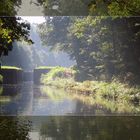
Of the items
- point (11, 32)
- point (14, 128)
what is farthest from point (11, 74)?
point (14, 128)

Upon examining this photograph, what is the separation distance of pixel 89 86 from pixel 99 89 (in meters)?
0.30

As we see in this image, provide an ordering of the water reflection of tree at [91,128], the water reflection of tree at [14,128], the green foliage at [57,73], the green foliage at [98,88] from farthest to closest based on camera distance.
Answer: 1. the green foliage at [98,88]
2. the green foliage at [57,73]
3. the water reflection of tree at [91,128]
4. the water reflection of tree at [14,128]

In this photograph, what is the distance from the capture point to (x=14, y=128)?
21.8 feet

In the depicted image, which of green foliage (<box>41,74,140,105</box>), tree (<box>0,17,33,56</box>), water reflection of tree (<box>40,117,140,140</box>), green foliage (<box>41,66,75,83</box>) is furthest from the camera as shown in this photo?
green foliage (<box>41,74,140,105</box>)

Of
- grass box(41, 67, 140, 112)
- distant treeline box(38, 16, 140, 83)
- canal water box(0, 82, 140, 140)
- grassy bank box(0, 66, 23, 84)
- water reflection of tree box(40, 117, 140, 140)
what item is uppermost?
distant treeline box(38, 16, 140, 83)

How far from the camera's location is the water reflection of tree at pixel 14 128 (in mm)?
5840

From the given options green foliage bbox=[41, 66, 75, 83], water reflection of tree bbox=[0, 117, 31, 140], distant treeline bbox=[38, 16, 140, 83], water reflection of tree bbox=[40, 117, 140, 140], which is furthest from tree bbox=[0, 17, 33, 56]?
water reflection of tree bbox=[40, 117, 140, 140]

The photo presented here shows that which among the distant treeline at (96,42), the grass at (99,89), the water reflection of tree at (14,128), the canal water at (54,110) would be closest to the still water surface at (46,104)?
the canal water at (54,110)

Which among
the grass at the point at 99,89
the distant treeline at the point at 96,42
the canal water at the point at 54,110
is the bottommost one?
the canal water at the point at 54,110

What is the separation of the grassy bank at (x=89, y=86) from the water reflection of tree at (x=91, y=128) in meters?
0.98

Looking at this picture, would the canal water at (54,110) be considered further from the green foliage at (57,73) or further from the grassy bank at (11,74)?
the green foliage at (57,73)

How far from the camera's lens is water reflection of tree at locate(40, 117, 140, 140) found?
6.14 m

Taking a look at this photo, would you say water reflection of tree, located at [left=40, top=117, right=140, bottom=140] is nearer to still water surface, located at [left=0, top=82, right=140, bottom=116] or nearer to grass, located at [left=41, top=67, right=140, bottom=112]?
still water surface, located at [left=0, top=82, right=140, bottom=116]

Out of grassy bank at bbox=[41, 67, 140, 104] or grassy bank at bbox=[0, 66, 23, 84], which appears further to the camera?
grassy bank at bbox=[41, 67, 140, 104]
